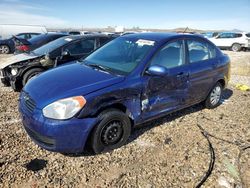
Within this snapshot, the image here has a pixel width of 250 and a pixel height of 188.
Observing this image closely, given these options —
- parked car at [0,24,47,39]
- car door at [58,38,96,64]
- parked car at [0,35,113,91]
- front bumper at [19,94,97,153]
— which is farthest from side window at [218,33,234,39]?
front bumper at [19,94,97,153]

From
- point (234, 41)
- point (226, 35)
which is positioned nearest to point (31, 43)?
point (234, 41)

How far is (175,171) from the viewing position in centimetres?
375

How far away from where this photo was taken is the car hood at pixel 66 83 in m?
3.64

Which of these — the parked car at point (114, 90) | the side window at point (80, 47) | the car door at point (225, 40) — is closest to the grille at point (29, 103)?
the parked car at point (114, 90)

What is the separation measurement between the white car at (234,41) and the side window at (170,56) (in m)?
19.7

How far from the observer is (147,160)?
3.99 metres

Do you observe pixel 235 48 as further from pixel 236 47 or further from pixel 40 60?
pixel 40 60

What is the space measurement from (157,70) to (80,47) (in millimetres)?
4159

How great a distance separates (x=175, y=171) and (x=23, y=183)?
2.03m

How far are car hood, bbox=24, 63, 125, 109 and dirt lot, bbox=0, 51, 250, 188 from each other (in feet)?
2.92

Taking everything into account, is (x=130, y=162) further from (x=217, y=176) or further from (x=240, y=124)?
(x=240, y=124)

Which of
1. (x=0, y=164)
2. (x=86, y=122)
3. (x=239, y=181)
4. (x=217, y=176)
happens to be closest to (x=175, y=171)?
(x=217, y=176)

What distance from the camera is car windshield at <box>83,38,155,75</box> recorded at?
4.36 meters

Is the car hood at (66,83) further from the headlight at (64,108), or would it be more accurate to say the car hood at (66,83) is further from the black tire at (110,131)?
the black tire at (110,131)
